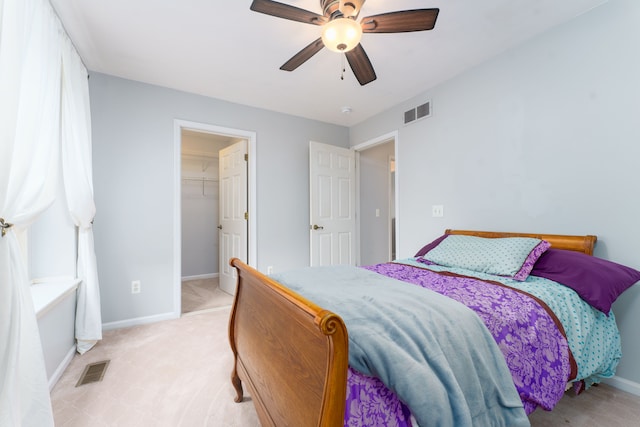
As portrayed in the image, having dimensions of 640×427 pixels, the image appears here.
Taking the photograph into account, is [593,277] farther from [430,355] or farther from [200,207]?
[200,207]

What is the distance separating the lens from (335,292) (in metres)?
1.35

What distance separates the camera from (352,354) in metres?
0.90

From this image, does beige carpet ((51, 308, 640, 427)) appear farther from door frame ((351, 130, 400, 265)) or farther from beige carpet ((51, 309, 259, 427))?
door frame ((351, 130, 400, 265))

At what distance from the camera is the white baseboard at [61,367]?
1804mm

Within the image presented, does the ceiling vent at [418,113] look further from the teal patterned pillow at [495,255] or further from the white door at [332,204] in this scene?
the teal patterned pillow at [495,255]

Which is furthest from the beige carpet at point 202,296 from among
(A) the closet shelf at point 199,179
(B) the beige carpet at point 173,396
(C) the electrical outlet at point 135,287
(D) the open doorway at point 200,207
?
(A) the closet shelf at point 199,179

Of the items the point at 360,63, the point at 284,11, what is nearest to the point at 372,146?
the point at 360,63

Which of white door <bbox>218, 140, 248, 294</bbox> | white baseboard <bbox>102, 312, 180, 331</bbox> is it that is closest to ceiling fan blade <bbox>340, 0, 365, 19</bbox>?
white door <bbox>218, 140, 248, 294</bbox>

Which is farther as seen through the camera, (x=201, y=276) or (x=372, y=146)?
(x=201, y=276)

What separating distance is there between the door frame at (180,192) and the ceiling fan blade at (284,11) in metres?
1.99

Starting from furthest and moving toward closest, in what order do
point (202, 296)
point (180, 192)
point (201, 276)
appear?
point (201, 276) → point (202, 296) → point (180, 192)

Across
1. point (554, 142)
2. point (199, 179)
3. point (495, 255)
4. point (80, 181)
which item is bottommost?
point (495, 255)

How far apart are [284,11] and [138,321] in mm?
3102

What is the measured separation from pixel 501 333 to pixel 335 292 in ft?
2.48
